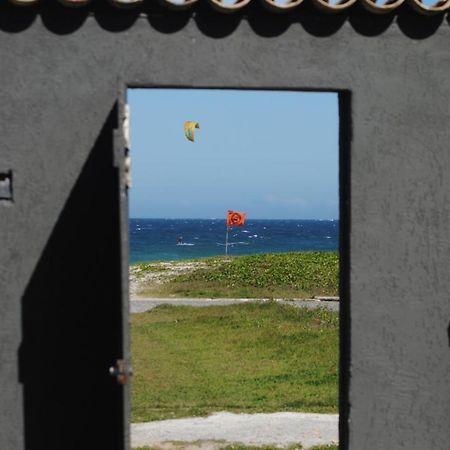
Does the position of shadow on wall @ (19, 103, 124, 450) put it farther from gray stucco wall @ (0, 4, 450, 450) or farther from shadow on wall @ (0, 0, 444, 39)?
shadow on wall @ (0, 0, 444, 39)

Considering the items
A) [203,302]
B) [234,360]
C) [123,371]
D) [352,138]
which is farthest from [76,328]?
[203,302]

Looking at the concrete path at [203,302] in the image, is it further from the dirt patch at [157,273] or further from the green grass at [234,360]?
the dirt patch at [157,273]

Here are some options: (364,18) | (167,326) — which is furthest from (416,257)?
(167,326)

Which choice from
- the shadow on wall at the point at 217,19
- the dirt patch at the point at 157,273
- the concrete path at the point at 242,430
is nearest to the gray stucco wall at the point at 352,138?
the shadow on wall at the point at 217,19

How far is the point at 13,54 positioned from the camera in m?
5.43

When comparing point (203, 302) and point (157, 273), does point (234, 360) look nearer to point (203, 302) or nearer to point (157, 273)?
point (203, 302)

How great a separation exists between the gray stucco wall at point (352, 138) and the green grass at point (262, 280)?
19221 millimetres

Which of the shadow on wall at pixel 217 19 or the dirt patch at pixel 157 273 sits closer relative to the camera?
the shadow on wall at pixel 217 19

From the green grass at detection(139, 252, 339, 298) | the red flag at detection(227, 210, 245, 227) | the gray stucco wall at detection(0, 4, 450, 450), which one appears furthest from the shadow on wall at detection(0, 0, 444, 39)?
the red flag at detection(227, 210, 245, 227)

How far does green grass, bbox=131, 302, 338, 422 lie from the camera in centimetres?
1102

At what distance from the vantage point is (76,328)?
5547 millimetres

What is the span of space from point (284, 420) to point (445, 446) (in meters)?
4.29

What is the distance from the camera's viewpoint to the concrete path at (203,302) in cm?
2193

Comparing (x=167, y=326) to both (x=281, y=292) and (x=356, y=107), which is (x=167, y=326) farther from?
(x=356, y=107)
